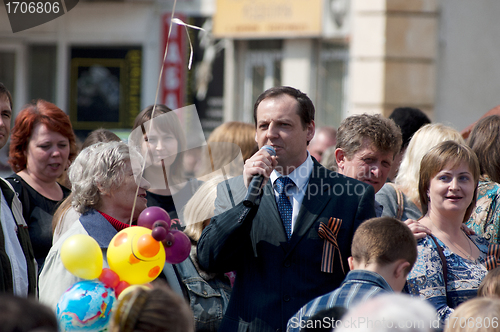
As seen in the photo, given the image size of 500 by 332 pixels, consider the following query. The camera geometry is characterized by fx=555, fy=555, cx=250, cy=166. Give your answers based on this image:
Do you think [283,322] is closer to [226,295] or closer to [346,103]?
[226,295]

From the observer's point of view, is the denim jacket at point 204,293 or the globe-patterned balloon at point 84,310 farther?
the denim jacket at point 204,293

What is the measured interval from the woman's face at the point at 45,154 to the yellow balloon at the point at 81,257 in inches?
65.0

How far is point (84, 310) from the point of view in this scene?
212 cm

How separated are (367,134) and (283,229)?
0.98m

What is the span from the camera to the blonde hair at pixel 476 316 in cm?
188

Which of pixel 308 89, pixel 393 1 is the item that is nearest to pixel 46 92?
pixel 308 89

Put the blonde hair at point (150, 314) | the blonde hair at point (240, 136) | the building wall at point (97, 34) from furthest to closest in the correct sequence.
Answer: the building wall at point (97, 34)
the blonde hair at point (240, 136)
the blonde hair at point (150, 314)

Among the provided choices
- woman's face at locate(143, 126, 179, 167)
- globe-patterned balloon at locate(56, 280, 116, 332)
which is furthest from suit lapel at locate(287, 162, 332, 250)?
woman's face at locate(143, 126, 179, 167)

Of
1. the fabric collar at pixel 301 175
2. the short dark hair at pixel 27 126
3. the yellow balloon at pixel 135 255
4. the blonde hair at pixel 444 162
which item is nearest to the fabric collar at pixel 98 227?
the yellow balloon at pixel 135 255

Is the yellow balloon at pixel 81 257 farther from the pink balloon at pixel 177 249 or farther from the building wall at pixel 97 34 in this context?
the building wall at pixel 97 34

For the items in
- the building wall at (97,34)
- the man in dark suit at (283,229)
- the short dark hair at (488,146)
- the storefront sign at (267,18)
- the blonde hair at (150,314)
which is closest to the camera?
the blonde hair at (150,314)

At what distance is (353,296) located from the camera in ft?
7.11

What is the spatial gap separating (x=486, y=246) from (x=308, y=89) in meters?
6.81

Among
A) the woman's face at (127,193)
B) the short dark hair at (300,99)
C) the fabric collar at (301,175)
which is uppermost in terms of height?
the short dark hair at (300,99)
